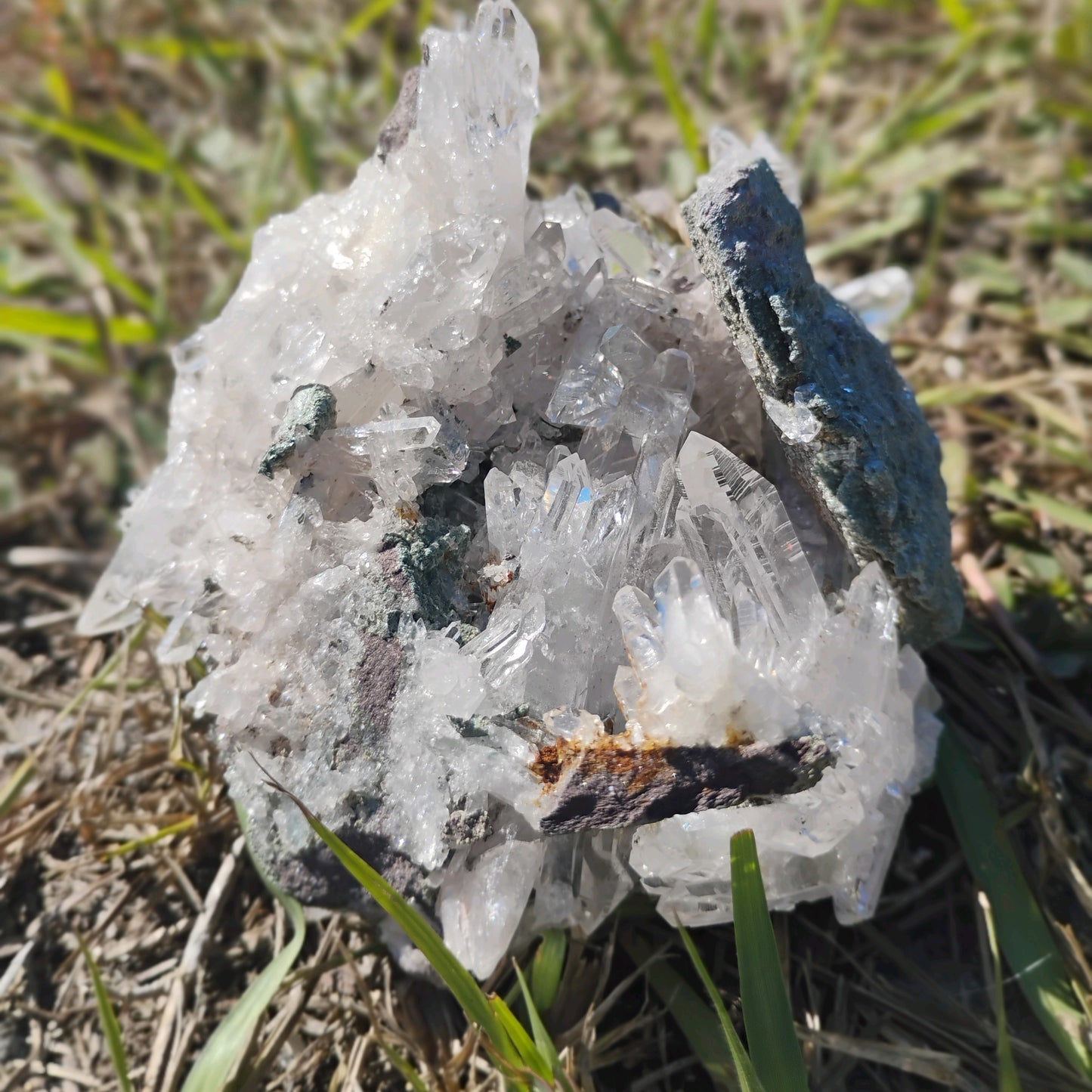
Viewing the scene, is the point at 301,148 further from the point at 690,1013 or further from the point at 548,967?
the point at 690,1013

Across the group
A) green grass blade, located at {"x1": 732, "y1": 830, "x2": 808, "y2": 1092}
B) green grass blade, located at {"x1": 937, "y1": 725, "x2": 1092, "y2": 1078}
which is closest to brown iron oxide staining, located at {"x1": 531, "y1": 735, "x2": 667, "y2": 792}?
green grass blade, located at {"x1": 732, "y1": 830, "x2": 808, "y2": 1092}

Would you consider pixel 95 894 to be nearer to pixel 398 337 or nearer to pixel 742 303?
pixel 398 337

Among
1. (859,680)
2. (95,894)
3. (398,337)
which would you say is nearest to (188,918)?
(95,894)

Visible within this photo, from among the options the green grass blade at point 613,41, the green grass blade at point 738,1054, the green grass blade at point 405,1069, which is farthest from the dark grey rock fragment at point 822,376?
the green grass blade at point 613,41

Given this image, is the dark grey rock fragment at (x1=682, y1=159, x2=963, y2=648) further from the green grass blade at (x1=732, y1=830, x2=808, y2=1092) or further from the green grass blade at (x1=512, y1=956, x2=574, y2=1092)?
the green grass blade at (x1=512, y1=956, x2=574, y2=1092)

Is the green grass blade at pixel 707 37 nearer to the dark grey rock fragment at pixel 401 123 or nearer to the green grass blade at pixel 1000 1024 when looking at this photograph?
the dark grey rock fragment at pixel 401 123

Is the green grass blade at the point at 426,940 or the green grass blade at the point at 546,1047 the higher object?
the green grass blade at the point at 426,940
